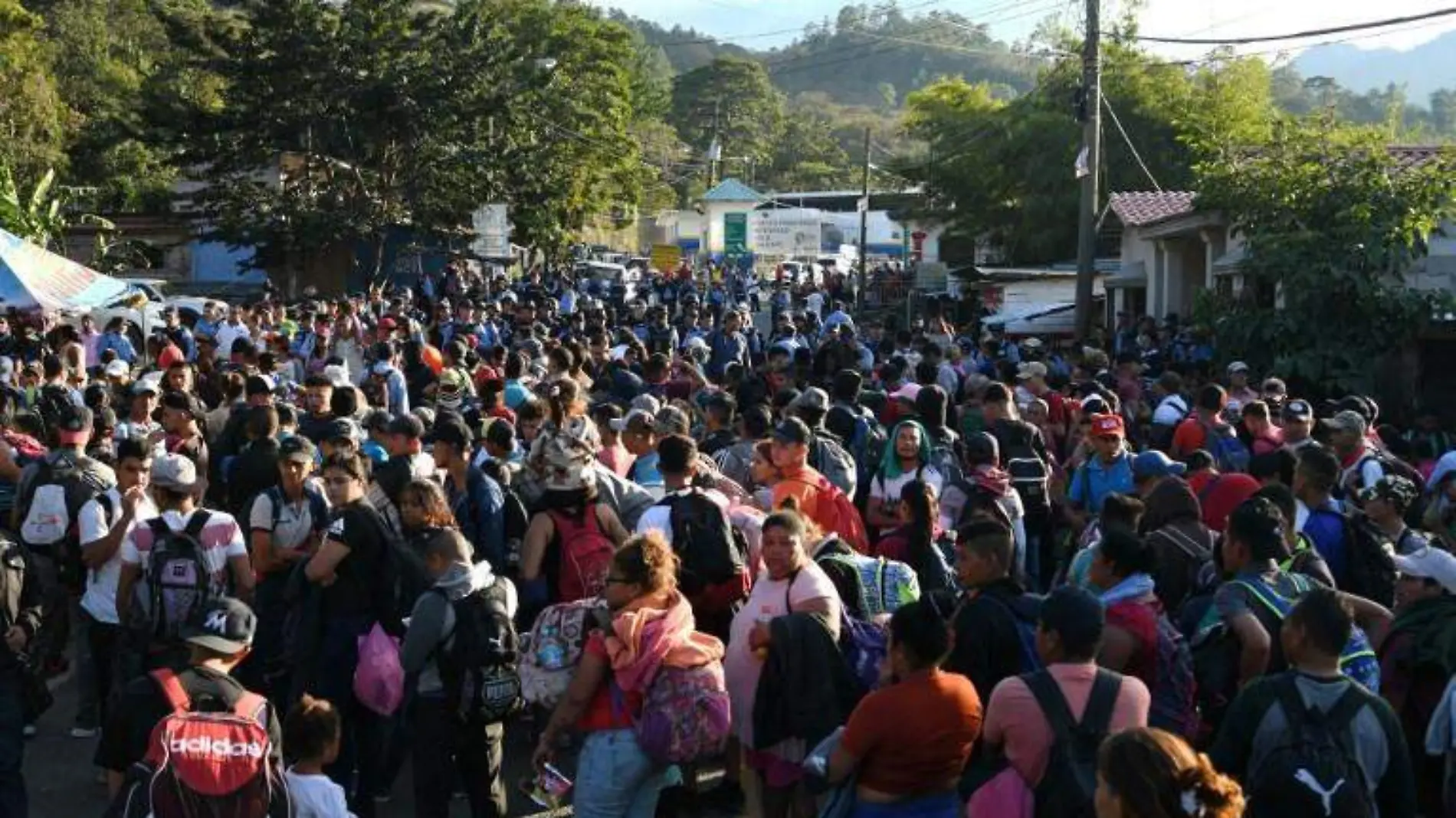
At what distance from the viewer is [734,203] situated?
54812 mm

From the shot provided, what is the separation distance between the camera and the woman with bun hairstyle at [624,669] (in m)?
5.18

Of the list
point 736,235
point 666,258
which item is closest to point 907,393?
point 736,235

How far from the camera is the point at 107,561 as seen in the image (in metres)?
7.15

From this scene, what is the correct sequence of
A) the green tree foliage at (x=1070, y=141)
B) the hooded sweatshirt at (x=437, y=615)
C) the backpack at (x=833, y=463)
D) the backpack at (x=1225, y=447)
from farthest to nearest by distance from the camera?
the green tree foliage at (x=1070, y=141), the backpack at (x=1225, y=447), the backpack at (x=833, y=463), the hooded sweatshirt at (x=437, y=615)

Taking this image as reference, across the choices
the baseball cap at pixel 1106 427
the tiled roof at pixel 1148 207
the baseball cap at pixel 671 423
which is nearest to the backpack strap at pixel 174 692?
the baseball cap at pixel 671 423

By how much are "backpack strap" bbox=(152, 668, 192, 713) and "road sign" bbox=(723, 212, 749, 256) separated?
4052 centimetres

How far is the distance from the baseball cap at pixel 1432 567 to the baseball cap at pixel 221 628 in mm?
4236

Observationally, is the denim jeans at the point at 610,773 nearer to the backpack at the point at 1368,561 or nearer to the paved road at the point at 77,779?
the paved road at the point at 77,779

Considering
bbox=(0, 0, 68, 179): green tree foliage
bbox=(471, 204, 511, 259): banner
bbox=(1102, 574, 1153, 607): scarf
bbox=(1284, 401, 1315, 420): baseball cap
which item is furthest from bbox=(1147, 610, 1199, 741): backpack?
bbox=(0, 0, 68, 179): green tree foliage

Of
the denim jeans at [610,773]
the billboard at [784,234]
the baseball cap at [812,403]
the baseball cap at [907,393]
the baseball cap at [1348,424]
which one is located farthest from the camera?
the billboard at [784,234]

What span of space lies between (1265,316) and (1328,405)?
5347mm

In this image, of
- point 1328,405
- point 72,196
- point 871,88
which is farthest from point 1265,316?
point 871,88

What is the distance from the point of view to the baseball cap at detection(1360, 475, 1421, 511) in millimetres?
7086

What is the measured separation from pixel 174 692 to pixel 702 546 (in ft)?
7.55
